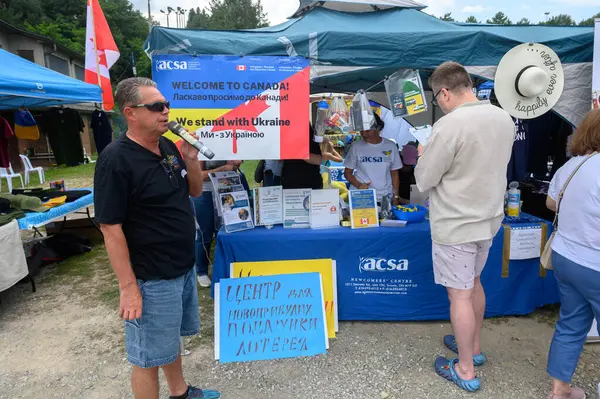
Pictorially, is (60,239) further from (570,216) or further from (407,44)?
(570,216)

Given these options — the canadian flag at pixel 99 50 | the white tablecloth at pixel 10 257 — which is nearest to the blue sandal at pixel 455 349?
the white tablecloth at pixel 10 257

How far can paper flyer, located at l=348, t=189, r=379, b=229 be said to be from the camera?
2.90 meters

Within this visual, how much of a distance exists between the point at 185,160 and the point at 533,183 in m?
3.25

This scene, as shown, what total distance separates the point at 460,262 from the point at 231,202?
1593mm

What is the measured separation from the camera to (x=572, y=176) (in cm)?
184

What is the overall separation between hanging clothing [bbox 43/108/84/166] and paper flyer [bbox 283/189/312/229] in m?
6.21

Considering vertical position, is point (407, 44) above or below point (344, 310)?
above

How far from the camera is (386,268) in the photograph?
2.85 metres

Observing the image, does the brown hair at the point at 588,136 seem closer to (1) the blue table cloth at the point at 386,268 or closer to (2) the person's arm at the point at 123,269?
(1) the blue table cloth at the point at 386,268

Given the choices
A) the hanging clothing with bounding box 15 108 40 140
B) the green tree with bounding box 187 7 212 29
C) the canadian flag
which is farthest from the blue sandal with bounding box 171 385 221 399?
the green tree with bounding box 187 7 212 29

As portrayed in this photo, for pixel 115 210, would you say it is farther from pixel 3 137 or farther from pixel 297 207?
pixel 3 137

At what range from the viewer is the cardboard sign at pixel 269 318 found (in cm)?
253

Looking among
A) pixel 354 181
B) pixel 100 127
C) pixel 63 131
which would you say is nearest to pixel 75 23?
pixel 100 127

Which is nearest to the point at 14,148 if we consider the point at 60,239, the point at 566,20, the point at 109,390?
the point at 60,239
